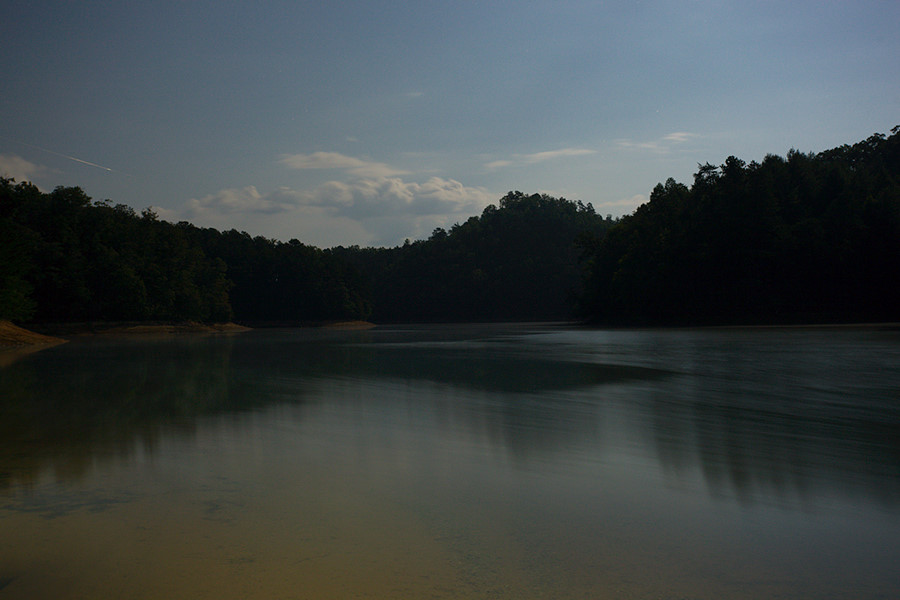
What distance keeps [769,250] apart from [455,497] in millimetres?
60949

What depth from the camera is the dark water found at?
10.2ft

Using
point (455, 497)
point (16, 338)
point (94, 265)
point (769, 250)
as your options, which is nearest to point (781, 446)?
point (455, 497)

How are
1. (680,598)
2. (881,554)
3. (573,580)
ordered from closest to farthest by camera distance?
1. (680,598)
2. (573,580)
3. (881,554)

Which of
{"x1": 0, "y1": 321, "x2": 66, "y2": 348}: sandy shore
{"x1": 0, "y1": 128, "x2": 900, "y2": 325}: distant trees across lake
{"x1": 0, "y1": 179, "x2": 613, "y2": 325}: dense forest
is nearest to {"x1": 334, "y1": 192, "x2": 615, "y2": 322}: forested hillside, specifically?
{"x1": 0, "y1": 179, "x2": 613, "y2": 325}: dense forest

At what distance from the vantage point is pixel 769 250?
5853 cm

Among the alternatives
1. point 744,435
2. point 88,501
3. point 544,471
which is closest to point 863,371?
point 744,435

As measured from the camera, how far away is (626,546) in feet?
11.5

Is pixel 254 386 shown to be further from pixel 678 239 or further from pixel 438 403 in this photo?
pixel 678 239

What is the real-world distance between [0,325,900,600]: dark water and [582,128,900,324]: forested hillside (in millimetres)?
51884

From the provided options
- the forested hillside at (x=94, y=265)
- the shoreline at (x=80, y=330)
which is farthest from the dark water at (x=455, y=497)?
the forested hillside at (x=94, y=265)

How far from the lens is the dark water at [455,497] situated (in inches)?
122

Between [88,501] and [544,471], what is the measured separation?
10.7 feet

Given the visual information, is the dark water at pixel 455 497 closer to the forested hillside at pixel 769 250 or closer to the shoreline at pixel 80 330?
the shoreline at pixel 80 330

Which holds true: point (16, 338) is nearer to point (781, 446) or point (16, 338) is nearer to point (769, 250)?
point (781, 446)
